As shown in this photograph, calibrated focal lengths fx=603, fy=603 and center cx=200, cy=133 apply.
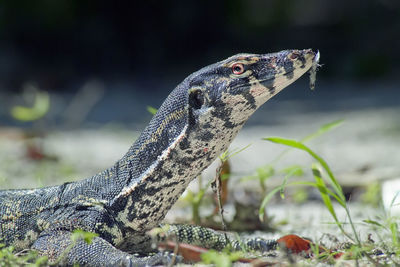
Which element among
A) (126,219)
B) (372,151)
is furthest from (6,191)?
(372,151)

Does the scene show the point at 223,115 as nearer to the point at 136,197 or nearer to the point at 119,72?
the point at 136,197

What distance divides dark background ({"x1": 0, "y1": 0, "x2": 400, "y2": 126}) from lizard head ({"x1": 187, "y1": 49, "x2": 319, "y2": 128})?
10459 millimetres

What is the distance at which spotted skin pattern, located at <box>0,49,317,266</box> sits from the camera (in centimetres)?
302

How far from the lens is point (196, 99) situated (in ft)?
10.3

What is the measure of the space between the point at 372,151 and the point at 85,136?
4.21 metres

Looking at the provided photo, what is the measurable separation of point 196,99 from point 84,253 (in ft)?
3.17

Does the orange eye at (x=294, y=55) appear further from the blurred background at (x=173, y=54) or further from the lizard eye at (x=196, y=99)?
the blurred background at (x=173, y=54)

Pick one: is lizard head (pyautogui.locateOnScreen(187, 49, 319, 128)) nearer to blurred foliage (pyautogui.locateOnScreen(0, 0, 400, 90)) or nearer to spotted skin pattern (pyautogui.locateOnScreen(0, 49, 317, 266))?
spotted skin pattern (pyautogui.locateOnScreen(0, 49, 317, 266))

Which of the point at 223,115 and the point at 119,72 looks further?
the point at 119,72

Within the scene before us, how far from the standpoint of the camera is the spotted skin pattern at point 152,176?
9.92 feet

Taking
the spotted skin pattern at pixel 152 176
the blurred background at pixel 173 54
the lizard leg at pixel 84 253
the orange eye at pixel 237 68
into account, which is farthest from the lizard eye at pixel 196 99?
the blurred background at pixel 173 54

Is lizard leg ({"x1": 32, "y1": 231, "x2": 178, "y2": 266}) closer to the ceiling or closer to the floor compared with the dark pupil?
closer to the floor

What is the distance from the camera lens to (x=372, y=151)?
24.8 feet

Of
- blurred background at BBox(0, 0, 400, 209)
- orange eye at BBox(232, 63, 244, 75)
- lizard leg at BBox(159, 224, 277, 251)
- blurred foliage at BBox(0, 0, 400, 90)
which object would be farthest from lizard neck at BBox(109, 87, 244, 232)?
blurred foliage at BBox(0, 0, 400, 90)
